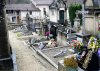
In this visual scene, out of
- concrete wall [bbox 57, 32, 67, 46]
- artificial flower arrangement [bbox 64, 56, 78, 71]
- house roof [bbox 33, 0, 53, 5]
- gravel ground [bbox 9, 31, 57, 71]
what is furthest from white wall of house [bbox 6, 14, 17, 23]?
artificial flower arrangement [bbox 64, 56, 78, 71]

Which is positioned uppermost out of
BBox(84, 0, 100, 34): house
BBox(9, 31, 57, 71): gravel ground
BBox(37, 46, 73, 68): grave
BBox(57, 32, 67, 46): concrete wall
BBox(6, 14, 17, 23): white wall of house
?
BBox(84, 0, 100, 34): house

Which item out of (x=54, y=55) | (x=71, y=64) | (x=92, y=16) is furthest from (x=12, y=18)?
(x=71, y=64)

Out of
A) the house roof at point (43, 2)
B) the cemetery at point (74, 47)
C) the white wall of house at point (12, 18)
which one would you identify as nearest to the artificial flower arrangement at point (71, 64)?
the cemetery at point (74, 47)

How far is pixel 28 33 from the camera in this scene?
23594 mm

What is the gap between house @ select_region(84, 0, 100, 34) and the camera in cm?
1074

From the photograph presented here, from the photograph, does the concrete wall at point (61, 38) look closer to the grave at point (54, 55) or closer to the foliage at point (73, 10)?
the grave at point (54, 55)

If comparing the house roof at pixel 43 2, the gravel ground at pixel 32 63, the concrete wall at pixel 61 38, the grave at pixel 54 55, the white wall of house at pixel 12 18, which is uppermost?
the house roof at pixel 43 2

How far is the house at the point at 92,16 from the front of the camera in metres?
10.7

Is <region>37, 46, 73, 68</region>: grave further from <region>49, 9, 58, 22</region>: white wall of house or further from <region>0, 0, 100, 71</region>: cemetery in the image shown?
<region>49, 9, 58, 22</region>: white wall of house

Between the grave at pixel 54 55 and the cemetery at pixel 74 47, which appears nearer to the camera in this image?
the cemetery at pixel 74 47

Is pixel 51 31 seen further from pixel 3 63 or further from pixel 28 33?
pixel 3 63

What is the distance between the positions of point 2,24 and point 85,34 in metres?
4.68

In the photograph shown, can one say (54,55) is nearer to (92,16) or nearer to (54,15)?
(92,16)

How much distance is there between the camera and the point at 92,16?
36.2 feet
